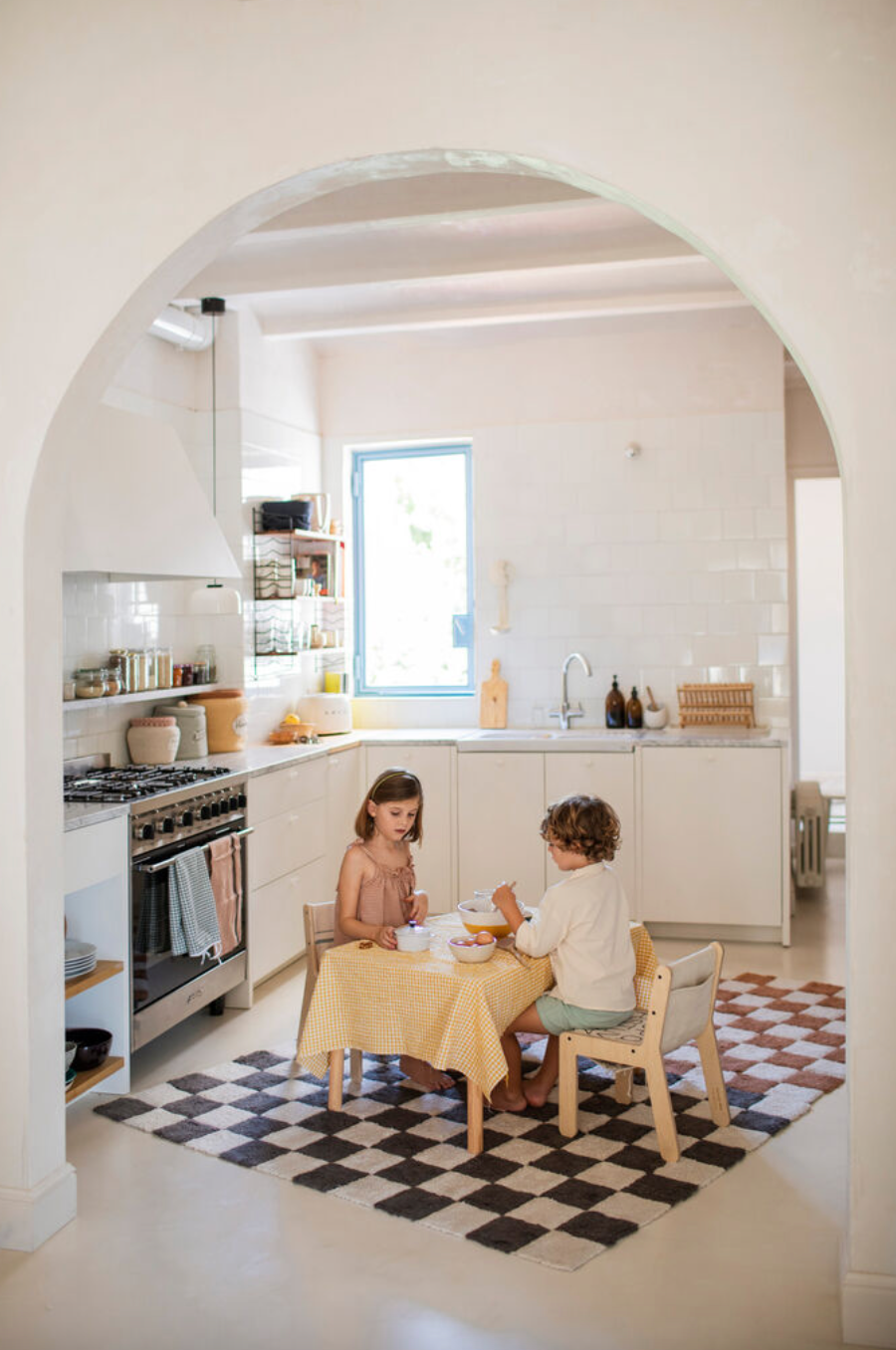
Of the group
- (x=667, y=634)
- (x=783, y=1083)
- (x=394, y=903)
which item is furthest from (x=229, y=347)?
(x=783, y=1083)

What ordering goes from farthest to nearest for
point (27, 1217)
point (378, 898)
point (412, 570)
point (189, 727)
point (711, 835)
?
point (412, 570) < point (711, 835) < point (189, 727) < point (378, 898) < point (27, 1217)

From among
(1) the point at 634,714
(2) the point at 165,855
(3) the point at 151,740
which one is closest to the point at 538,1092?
(2) the point at 165,855

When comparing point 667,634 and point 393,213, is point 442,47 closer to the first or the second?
point 393,213

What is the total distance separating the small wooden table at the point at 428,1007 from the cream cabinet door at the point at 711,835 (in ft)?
7.41

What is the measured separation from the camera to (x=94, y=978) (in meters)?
3.79

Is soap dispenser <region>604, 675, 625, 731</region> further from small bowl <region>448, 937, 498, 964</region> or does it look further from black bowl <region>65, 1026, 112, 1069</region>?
black bowl <region>65, 1026, 112, 1069</region>

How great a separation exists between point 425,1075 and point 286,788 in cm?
163

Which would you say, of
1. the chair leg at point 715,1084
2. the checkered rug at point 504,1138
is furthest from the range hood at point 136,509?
the chair leg at point 715,1084

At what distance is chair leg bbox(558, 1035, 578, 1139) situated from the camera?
3.46m

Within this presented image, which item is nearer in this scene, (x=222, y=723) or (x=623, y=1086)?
(x=623, y=1086)

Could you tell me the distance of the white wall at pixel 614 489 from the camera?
6316 mm

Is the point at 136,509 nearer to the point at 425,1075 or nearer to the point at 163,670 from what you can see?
the point at 163,670

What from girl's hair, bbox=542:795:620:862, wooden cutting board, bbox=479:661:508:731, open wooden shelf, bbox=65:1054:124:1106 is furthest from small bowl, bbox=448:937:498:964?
wooden cutting board, bbox=479:661:508:731

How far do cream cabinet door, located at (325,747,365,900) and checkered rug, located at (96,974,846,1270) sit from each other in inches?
57.4
